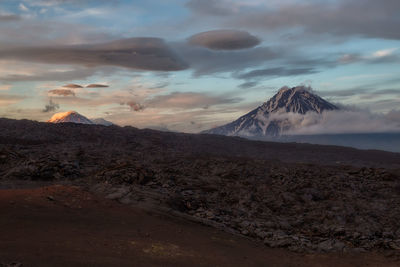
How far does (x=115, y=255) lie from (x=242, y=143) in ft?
194

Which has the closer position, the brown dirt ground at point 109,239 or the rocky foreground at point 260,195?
the brown dirt ground at point 109,239

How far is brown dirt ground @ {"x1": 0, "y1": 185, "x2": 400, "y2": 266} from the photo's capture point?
933 cm

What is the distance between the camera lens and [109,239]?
11.0 metres

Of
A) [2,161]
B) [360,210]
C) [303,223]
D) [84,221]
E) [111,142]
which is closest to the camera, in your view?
[84,221]

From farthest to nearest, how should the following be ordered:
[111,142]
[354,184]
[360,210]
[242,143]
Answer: [242,143], [111,142], [354,184], [360,210]

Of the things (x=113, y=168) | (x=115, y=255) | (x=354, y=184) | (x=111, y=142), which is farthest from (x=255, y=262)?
(x=111, y=142)

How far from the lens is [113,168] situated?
20359 millimetres

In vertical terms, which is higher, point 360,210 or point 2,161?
point 2,161

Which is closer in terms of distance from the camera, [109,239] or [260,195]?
[109,239]

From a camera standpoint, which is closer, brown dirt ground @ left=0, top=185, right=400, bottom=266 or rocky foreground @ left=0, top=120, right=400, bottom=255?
brown dirt ground @ left=0, top=185, right=400, bottom=266

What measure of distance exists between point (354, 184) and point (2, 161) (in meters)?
22.8

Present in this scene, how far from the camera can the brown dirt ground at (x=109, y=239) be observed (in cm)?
933

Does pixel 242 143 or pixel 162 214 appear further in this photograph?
pixel 242 143

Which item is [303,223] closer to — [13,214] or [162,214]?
[162,214]
